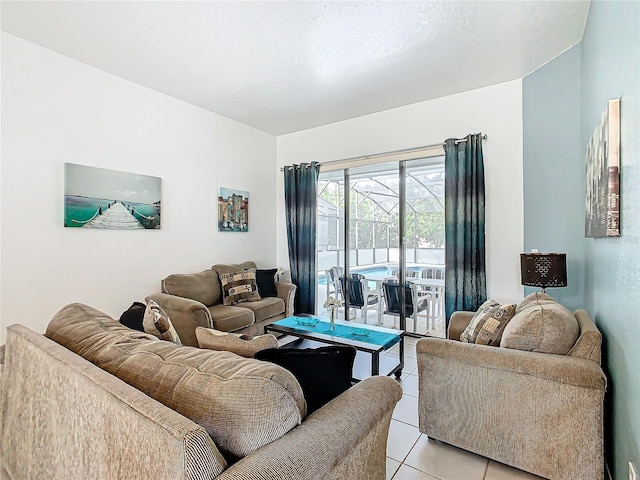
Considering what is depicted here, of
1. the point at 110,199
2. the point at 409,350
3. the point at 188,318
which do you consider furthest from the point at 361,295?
the point at 110,199

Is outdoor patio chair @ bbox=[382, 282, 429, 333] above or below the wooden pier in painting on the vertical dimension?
below

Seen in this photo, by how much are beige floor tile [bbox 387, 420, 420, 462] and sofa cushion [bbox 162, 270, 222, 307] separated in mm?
2401

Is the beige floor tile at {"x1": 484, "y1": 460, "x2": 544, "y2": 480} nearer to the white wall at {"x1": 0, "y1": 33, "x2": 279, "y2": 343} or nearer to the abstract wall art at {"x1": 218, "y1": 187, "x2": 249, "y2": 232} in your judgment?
the white wall at {"x1": 0, "y1": 33, "x2": 279, "y2": 343}

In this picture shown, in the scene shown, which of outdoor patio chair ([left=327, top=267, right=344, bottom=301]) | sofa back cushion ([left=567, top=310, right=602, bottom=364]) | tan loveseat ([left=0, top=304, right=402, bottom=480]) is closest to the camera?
tan loveseat ([left=0, top=304, right=402, bottom=480])

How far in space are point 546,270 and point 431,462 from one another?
1697 millimetres

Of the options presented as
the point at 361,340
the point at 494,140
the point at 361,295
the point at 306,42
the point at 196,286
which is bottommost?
the point at 361,340

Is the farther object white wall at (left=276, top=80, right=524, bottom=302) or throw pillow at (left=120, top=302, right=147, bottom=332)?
white wall at (left=276, top=80, right=524, bottom=302)

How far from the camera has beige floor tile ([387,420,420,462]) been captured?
1.96 metres

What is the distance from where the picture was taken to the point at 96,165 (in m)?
3.19

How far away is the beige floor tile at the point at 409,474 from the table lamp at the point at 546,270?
1.70 meters

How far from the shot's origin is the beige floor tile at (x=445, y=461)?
5.85ft

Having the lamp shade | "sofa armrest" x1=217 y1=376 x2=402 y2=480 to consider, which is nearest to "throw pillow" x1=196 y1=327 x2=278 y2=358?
"sofa armrest" x1=217 y1=376 x2=402 y2=480

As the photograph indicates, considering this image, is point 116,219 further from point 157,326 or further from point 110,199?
point 157,326

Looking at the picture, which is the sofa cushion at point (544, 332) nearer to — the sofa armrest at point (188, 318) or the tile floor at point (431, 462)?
the tile floor at point (431, 462)
